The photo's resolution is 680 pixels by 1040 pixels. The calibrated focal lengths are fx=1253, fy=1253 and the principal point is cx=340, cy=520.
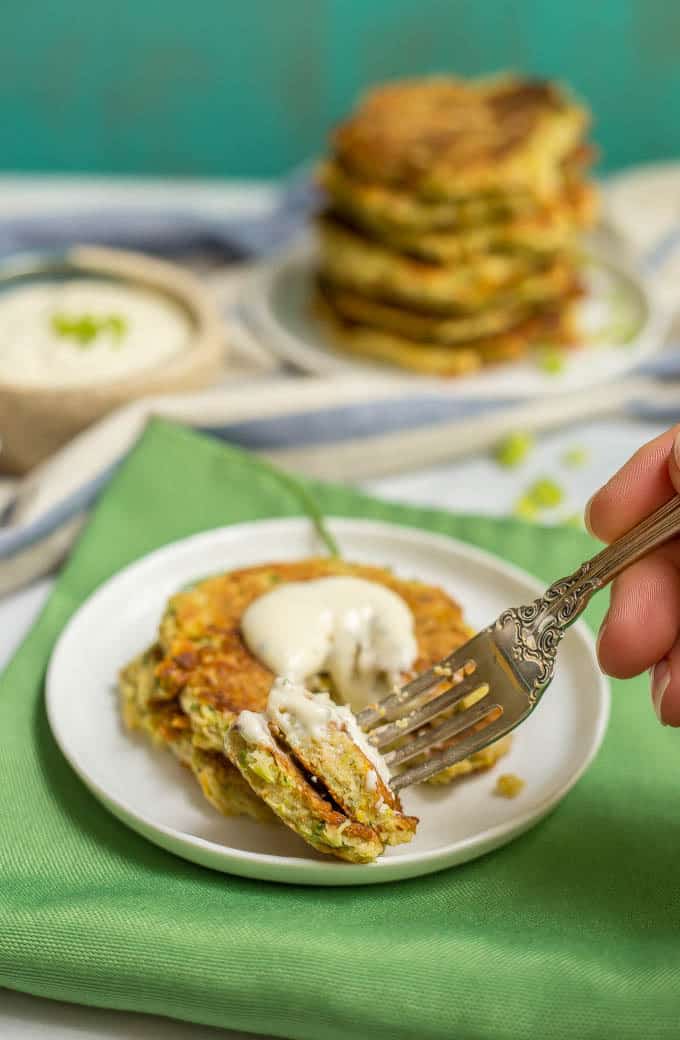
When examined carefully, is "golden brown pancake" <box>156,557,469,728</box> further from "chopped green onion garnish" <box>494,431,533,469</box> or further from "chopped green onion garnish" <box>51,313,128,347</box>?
"chopped green onion garnish" <box>51,313,128,347</box>

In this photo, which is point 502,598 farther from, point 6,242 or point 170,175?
point 170,175

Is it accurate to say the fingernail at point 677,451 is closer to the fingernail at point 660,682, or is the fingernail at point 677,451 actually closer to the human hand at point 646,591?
the human hand at point 646,591

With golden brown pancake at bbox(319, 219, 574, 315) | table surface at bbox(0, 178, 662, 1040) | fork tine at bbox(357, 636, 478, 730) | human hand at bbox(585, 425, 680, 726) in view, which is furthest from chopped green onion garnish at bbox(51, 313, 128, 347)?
human hand at bbox(585, 425, 680, 726)

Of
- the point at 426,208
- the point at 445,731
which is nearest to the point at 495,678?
the point at 445,731

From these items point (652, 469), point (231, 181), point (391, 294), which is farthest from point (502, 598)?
point (231, 181)

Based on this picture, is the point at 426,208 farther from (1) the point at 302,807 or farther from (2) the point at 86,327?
(1) the point at 302,807

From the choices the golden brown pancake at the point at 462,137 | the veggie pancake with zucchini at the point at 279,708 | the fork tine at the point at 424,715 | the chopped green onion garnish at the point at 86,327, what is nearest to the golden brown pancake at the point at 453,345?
the golden brown pancake at the point at 462,137

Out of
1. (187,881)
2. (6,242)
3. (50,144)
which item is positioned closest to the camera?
(187,881)
